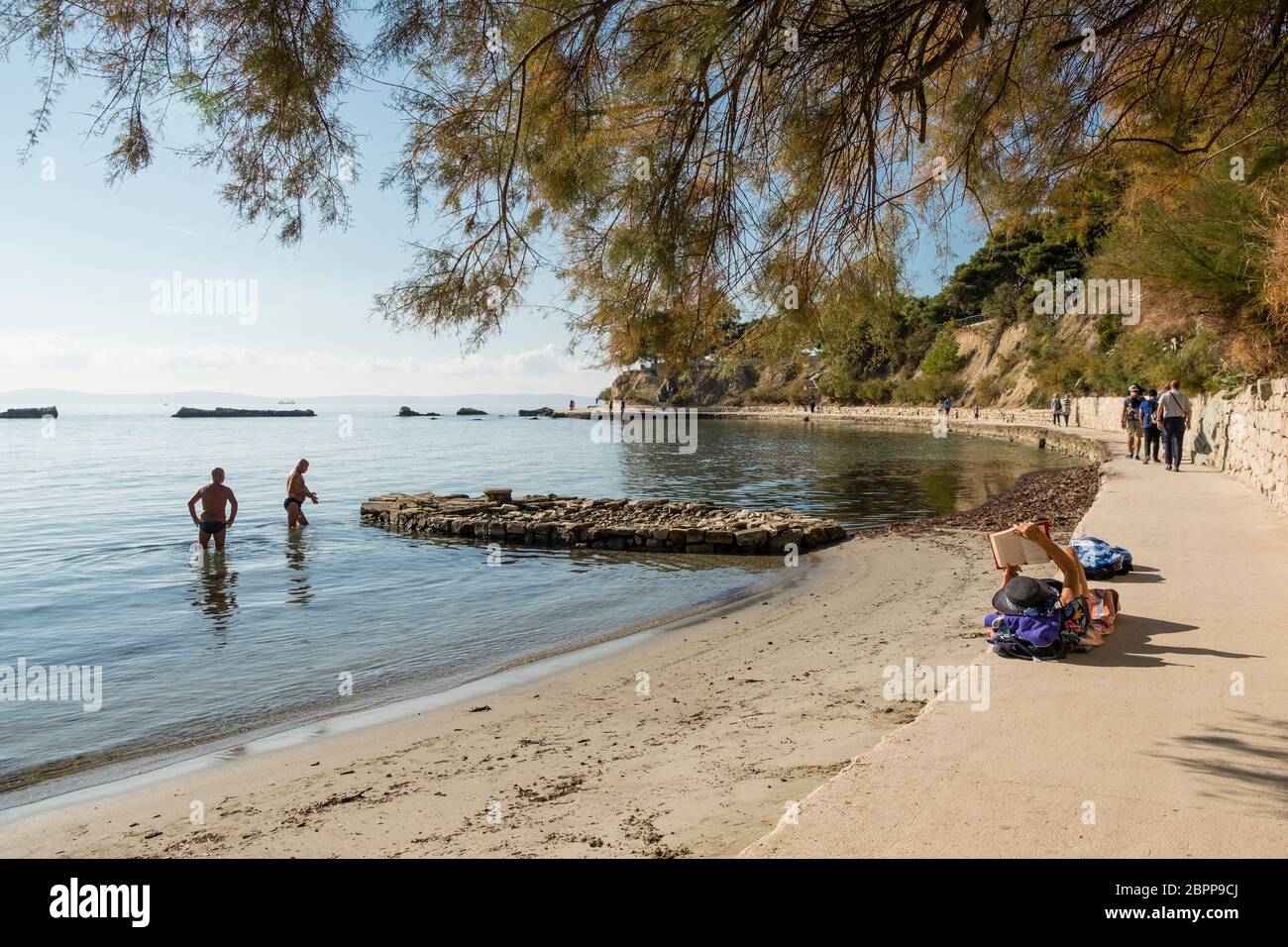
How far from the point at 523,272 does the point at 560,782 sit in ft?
11.0

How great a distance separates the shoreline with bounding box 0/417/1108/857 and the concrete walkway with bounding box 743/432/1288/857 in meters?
0.75

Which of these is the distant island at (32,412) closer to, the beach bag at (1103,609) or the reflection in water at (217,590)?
the reflection in water at (217,590)

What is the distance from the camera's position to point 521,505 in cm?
2170

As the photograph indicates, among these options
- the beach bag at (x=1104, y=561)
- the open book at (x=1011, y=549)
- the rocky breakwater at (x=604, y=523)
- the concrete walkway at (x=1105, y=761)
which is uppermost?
the open book at (x=1011, y=549)

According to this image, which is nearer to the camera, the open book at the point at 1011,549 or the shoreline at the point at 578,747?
the shoreline at the point at 578,747

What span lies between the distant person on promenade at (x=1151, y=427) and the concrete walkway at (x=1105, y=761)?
608 inches

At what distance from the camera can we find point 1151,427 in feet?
66.7

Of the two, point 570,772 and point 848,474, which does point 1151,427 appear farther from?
point 570,772

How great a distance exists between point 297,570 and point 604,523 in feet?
20.6

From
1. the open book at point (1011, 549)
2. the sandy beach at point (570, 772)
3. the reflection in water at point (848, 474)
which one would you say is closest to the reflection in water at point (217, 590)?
the sandy beach at point (570, 772)

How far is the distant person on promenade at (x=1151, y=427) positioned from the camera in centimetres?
2025

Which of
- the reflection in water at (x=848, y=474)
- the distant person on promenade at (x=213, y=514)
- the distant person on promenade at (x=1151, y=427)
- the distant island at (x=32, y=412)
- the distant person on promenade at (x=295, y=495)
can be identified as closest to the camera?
the distant person on promenade at (x=213, y=514)

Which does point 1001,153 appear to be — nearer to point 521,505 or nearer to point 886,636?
point 886,636
